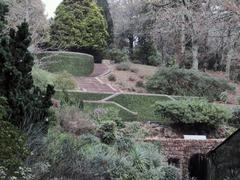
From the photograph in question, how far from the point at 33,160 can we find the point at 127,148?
5.50 metres

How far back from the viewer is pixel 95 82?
28.2m

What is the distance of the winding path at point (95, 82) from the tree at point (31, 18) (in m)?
3.45

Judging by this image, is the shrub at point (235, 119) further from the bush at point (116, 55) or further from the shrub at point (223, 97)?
the bush at point (116, 55)

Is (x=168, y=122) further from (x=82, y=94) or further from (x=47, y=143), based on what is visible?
(x=47, y=143)

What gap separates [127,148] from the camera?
12555 mm

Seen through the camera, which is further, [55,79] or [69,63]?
[69,63]

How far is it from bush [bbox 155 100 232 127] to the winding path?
741 centimetres

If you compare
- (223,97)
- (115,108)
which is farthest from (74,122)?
(223,97)

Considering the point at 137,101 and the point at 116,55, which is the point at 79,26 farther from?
the point at 137,101

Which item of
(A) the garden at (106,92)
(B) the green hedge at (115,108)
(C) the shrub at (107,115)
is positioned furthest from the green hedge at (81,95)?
(C) the shrub at (107,115)

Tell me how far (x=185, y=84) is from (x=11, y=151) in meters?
20.6

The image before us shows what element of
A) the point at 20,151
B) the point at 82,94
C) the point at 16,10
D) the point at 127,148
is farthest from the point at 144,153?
the point at 16,10

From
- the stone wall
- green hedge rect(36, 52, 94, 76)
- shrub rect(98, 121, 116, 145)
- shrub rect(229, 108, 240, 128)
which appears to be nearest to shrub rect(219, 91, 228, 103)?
shrub rect(229, 108, 240, 128)

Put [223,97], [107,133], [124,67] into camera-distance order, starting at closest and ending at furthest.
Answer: [107,133]
[223,97]
[124,67]
